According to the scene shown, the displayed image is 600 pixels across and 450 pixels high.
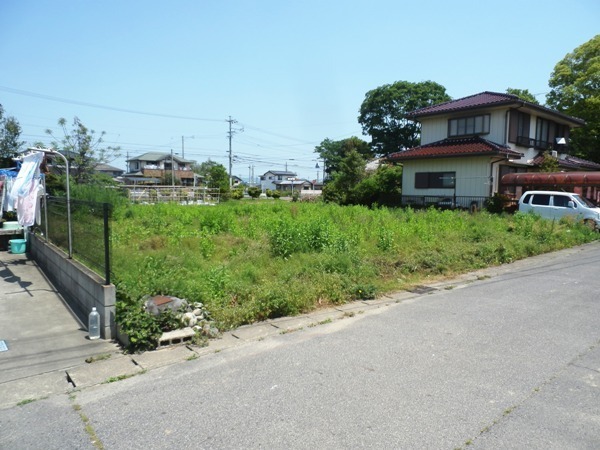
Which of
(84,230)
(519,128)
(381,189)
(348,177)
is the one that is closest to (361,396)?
(84,230)

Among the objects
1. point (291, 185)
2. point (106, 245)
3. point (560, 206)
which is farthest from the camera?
A: point (291, 185)

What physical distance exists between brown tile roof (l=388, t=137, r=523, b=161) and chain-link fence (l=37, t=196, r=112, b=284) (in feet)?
58.3

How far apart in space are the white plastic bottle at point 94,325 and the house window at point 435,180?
20082 mm

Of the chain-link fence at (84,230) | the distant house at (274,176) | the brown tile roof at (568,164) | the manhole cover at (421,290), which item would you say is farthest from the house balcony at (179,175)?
the manhole cover at (421,290)

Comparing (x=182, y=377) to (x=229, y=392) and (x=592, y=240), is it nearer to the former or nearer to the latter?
(x=229, y=392)

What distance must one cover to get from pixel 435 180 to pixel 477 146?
2.92 m

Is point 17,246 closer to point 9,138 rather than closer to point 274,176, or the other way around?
point 9,138

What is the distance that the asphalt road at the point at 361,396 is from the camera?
2.77 meters

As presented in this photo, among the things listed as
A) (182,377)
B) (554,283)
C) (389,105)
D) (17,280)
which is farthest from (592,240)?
(389,105)

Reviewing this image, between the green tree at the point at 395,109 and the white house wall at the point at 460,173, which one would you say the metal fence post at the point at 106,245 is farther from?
the green tree at the point at 395,109

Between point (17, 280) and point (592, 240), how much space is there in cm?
1561

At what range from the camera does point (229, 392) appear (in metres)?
3.40

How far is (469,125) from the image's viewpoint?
22.2 meters

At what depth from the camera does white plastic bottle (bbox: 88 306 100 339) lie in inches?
188
